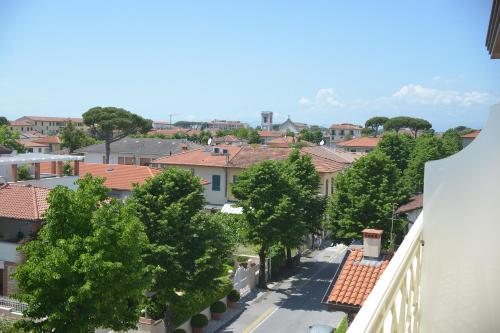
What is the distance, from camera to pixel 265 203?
25688 millimetres

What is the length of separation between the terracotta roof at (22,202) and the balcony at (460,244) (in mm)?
18584

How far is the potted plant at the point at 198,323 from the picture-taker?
66.8 feet

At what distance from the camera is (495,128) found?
3.83m

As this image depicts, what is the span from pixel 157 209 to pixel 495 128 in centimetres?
1602

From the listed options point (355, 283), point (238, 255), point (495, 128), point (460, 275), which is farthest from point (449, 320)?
point (238, 255)

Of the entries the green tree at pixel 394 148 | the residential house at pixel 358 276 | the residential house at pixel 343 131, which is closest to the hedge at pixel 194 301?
the residential house at pixel 358 276

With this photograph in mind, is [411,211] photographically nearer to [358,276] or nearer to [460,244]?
[358,276]

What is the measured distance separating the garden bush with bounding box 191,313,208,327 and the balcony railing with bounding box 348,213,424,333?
17360 mm

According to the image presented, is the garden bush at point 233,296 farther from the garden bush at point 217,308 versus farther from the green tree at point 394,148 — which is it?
the green tree at point 394,148

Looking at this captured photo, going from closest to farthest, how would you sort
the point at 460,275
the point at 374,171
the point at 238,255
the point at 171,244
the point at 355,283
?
1. the point at 460,275
2. the point at 355,283
3. the point at 171,244
4. the point at 374,171
5. the point at 238,255

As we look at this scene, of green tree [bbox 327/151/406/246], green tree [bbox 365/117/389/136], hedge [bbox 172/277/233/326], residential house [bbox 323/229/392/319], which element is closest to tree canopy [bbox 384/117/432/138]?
green tree [bbox 365/117/389/136]

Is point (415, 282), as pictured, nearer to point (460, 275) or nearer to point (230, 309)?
point (460, 275)

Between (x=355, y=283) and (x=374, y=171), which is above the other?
(x=374, y=171)

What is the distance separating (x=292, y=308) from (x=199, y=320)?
5037 mm
